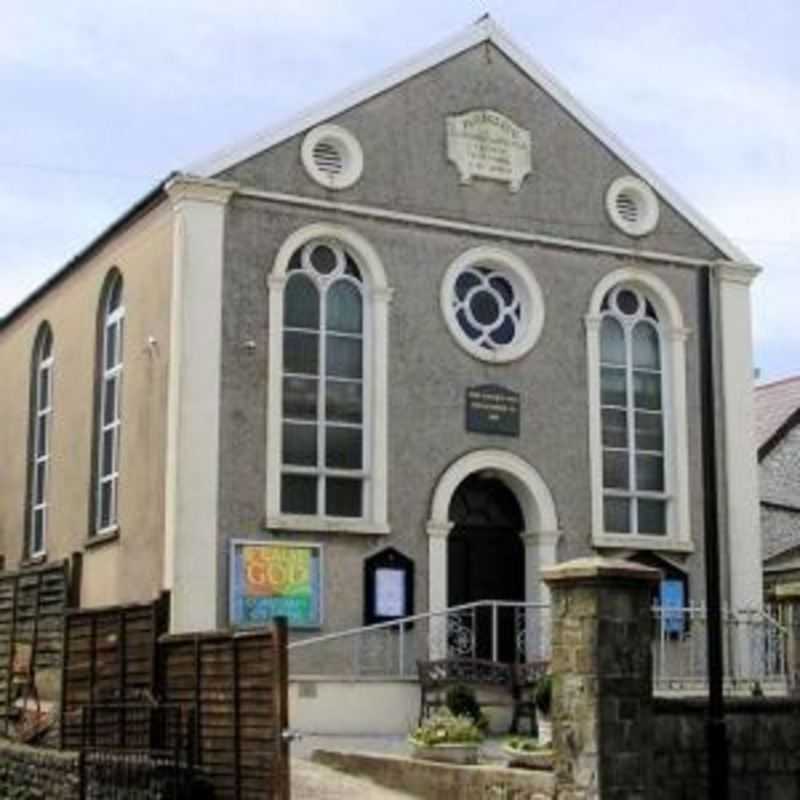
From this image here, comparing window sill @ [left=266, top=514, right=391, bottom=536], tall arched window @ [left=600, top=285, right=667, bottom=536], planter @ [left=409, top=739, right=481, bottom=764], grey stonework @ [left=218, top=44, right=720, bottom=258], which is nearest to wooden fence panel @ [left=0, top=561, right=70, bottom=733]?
window sill @ [left=266, top=514, right=391, bottom=536]

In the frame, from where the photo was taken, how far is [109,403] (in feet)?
79.0

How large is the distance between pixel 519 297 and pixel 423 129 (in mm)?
2839

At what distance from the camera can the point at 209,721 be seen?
Result: 50.2ft

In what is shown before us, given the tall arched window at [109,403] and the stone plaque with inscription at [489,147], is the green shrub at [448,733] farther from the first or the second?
the stone plaque with inscription at [489,147]

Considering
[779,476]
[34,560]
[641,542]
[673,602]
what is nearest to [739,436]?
[641,542]

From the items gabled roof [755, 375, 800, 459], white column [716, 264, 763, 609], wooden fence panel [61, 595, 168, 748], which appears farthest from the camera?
gabled roof [755, 375, 800, 459]

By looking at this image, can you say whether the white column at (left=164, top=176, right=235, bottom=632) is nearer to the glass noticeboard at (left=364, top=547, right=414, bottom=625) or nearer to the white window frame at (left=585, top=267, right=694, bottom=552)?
the glass noticeboard at (left=364, top=547, right=414, bottom=625)

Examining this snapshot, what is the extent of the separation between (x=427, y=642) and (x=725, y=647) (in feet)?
14.6

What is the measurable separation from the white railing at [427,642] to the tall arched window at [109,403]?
3.98m

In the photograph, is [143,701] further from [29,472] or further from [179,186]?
[29,472]

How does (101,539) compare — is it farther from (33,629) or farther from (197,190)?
(197,190)

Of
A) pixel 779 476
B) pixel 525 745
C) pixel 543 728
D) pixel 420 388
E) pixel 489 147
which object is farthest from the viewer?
pixel 779 476

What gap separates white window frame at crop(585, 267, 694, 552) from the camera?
24.0 meters

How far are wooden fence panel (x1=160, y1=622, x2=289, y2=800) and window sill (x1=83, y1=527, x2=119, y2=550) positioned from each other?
691cm
